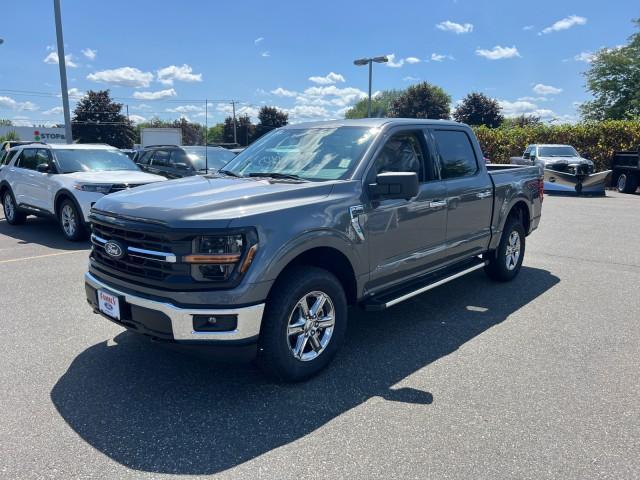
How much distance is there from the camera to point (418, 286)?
180 inches

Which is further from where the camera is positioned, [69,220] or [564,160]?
[564,160]

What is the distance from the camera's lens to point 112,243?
3521mm

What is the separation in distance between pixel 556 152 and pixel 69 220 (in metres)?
17.6

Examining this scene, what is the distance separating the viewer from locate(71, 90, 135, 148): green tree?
5938cm

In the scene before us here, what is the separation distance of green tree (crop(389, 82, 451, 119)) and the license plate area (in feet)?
190

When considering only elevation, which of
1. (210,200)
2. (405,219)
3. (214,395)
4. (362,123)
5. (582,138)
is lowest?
(214,395)

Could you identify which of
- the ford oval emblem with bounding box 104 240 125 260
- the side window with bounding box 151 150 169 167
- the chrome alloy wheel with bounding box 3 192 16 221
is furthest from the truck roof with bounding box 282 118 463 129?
the side window with bounding box 151 150 169 167

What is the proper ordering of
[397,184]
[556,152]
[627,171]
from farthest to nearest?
1. [556,152]
2. [627,171]
3. [397,184]

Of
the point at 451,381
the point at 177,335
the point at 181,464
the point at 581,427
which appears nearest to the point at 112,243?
the point at 177,335

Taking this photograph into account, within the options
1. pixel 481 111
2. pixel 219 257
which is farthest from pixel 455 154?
pixel 481 111

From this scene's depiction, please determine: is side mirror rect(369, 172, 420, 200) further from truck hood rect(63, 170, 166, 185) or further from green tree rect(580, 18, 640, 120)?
green tree rect(580, 18, 640, 120)

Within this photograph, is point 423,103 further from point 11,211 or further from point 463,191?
point 463,191

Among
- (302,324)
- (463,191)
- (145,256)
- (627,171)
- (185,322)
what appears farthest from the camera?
(627,171)

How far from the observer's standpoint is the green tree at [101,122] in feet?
195
